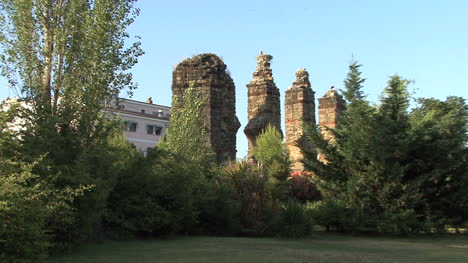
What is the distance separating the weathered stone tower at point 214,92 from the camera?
18406 millimetres

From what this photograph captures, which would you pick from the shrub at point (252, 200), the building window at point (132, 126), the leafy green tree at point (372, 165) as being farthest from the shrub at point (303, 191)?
the building window at point (132, 126)

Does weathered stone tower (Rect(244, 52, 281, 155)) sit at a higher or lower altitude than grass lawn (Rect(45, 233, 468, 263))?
higher

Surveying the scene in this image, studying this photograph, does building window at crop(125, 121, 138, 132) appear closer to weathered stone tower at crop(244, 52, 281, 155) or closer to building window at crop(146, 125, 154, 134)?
building window at crop(146, 125, 154, 134)

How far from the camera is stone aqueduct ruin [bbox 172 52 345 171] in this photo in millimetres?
18516

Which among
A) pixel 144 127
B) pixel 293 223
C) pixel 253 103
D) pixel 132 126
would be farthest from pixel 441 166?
pixel 144 127

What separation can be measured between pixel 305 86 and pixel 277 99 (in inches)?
108

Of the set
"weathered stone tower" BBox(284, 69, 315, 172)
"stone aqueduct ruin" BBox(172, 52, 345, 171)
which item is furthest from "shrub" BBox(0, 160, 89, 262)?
"weathered stone tower" BBox(284, 69, 315, 172)

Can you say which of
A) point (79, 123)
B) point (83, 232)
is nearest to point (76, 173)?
point (83, 232)

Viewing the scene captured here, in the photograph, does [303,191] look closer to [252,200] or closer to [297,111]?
[297,111]

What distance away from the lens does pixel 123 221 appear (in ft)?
33.5

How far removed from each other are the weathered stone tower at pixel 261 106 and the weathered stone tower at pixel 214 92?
3542mm

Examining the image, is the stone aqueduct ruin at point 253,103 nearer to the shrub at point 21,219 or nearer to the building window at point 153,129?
the shrub at point 21,219

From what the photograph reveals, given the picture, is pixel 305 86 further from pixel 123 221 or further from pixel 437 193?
pixel 123 221

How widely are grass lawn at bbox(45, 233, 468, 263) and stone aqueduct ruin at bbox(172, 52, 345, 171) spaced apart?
6243 millimetres
